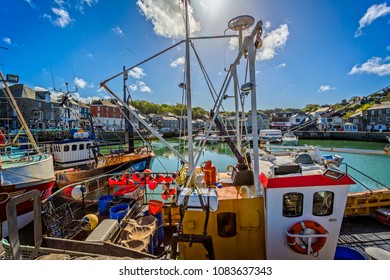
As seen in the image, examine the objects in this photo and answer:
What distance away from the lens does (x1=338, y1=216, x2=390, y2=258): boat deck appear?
343cm

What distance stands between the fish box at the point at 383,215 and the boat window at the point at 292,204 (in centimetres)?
305

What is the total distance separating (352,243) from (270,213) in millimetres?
2351

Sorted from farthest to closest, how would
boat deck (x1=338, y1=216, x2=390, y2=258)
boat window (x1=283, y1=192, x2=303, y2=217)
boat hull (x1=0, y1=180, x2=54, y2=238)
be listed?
boat hull (x1=0, y1=180, x2=54, y2=238) < boat deck (x1=338, y1=216, x2=390, y2=258) < boat window (x1=283, y1=192, x2=303, y2=217)

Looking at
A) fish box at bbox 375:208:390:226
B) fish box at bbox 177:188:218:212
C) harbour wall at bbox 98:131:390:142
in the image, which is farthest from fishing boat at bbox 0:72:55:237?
harbour wall at bbox 98:131:390:142

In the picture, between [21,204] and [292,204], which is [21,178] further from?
[292,204]

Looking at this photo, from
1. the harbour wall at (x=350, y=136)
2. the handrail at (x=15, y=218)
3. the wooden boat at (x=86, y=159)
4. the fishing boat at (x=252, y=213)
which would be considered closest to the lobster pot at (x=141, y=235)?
the fishing boat at (x=252, y=213)

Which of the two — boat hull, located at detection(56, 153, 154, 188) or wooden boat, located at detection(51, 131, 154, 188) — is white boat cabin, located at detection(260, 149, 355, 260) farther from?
wooden boat, located at detection(51, 131, 154, 188)

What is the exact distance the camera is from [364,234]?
379 centimetres

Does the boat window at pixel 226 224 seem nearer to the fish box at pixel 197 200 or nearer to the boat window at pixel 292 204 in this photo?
the fish box at pixel 197 200

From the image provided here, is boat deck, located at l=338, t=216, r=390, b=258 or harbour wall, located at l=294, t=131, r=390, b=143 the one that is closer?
boat deck, located at l=338, t=216, r=390, b=258

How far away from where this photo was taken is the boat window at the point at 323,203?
257 centimetres

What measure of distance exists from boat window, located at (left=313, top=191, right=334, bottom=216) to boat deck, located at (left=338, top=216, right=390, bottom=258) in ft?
4.85
